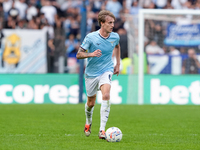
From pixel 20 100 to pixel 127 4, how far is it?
7.41m

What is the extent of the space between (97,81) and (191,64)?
990 cm

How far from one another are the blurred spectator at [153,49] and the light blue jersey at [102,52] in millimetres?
9529

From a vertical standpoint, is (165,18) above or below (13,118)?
above

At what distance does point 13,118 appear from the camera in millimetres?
10922

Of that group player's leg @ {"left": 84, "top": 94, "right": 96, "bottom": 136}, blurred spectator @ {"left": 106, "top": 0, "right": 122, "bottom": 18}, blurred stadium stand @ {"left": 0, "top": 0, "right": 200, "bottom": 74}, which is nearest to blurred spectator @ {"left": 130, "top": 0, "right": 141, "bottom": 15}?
blurred stadium stand @ {"left": 0, "top": 0, "right": 200, "bottom": 74}

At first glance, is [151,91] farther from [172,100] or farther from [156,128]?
[156,128]

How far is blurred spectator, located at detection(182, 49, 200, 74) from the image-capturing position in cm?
1683

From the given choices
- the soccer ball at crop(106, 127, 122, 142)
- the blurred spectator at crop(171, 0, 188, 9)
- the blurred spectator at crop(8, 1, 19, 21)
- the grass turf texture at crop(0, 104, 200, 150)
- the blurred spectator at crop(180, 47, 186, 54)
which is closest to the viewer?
the grass turf texture at crop(0, 104, 200, 150)

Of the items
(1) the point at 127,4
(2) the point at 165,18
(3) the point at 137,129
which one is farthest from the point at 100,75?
(1) the point at 127,4

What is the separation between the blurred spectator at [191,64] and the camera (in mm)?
16828

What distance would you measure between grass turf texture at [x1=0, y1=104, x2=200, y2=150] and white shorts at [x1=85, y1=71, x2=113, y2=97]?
32.1 inches

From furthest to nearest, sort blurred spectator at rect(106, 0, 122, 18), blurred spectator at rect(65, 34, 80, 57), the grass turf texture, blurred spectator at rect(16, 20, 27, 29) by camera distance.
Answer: blurred spectator at rect(106, 0, 122, 18)
blurred spectator at rect(16, 20, 27, 29)
blurred spectator at rect(65, 34, 80, 57)
the grass turf texture

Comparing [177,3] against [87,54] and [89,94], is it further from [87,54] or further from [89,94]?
[87,54]

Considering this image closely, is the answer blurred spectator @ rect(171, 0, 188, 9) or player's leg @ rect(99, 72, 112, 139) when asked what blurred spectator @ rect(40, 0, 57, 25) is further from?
player's leg @ rect(99, 72, 112, 139)
